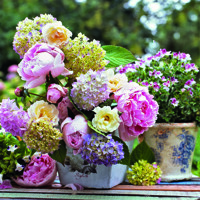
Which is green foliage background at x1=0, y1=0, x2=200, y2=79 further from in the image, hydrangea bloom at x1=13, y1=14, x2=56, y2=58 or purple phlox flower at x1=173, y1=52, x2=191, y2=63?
hydrangea bloom at x1=13, y1=14, x2=56, y2=58

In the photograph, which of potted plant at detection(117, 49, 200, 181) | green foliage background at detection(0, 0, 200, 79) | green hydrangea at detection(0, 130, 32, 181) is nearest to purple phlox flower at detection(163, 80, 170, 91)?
potted plant at detection(117, 49, 200, 181)

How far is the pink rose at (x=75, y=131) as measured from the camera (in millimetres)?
802

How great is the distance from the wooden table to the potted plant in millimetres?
110

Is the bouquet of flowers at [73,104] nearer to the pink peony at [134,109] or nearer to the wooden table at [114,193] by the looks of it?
the pink peony at [134,109]

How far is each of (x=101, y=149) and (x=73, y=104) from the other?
148mm

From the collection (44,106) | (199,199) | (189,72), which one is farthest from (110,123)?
(189,72)

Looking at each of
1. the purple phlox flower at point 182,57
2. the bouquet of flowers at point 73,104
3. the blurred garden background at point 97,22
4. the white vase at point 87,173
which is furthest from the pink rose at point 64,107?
the blurred garden background at point 97,22

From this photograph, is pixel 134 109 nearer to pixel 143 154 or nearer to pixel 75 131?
pixel 75 131

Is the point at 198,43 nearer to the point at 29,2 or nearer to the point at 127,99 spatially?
the point at 29,2

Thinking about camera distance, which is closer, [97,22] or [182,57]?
[182,57]

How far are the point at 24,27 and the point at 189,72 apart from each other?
552 millimetres

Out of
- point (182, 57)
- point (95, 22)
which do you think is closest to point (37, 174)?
point (182, 57)

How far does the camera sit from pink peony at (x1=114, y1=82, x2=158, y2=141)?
0.82 metres

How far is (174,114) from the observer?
1.05 meters
